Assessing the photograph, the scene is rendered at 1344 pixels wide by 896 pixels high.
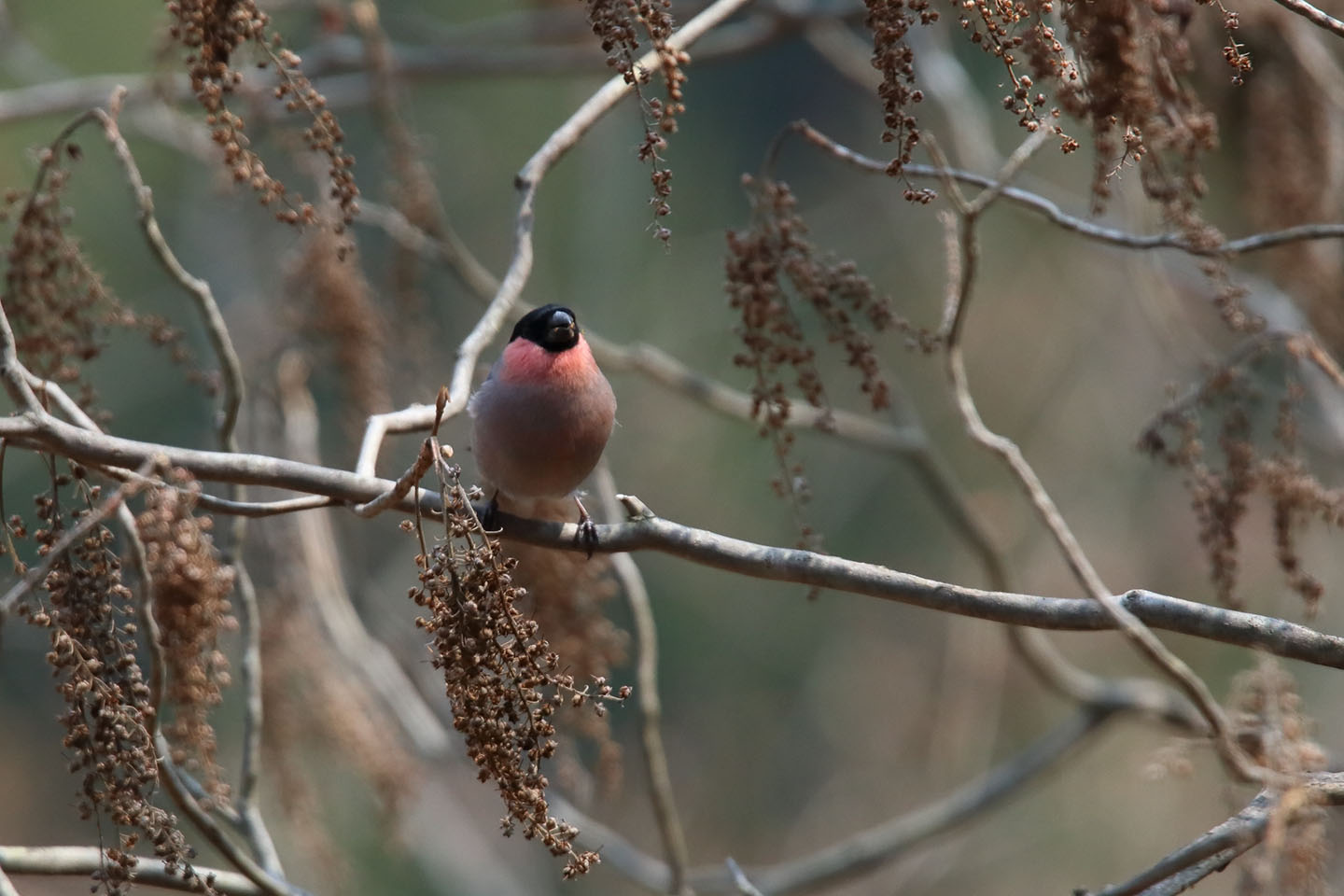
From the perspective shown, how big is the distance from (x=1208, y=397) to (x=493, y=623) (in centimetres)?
165

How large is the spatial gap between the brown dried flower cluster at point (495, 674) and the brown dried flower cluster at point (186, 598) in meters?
0.29

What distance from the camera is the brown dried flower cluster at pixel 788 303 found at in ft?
7.93

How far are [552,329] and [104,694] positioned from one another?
75.7 inches

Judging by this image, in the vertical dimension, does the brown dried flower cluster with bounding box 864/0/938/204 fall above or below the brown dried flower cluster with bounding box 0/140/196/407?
below

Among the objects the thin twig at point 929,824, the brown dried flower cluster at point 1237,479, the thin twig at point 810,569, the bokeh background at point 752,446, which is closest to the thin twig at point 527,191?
the thin twig at point 810,569

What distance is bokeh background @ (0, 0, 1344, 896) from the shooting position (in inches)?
247

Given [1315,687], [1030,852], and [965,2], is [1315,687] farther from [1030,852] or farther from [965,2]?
[965,2]

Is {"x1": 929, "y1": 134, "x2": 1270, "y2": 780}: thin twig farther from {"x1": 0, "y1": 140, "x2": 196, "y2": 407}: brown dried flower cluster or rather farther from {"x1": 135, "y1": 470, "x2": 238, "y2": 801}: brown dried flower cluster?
{"x1": 0, "y1": 140, "x2": 196, "y2": 407}: brown dried flower cluster

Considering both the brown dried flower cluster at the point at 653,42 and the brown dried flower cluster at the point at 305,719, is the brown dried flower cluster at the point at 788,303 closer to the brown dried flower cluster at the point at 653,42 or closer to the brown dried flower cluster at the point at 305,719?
the brown dried flower cluster at the point at 653,42

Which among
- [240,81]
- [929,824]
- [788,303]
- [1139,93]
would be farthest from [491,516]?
[929,824]

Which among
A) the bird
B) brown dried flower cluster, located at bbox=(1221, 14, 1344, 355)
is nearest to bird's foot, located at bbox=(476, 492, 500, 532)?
the bird

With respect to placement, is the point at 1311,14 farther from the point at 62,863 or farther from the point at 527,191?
the point at 62,863

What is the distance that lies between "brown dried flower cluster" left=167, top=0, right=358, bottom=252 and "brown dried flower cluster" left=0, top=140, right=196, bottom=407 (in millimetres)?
534

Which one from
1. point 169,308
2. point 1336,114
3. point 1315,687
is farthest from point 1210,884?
point 169,308
